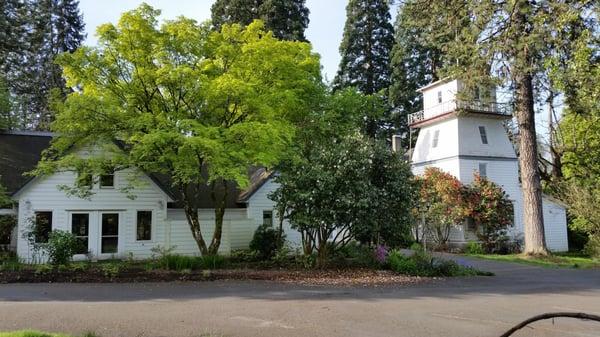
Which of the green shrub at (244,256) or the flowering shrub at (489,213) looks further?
the flowering shrub at (489,213)

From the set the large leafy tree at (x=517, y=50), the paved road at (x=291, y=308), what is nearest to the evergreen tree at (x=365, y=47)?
the large leafy tree at (x=517, y=50)

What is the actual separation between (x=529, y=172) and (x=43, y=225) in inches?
872

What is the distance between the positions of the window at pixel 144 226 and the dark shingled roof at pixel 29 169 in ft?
4.67

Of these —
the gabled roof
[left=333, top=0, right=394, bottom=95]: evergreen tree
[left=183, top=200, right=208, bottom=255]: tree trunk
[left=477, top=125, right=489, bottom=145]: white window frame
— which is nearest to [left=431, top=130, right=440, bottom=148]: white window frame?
[left=477, top=125, right=489, bottom=145]: white window frame

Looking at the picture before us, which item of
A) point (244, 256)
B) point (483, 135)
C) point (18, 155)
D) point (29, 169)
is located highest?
point (483, 135)

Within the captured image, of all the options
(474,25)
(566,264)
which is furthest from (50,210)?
(566,264)

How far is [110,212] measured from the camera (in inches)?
787

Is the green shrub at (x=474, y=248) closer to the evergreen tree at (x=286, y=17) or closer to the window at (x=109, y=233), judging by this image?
the window at (x=109, y=233)

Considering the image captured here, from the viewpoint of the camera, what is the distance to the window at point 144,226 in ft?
67.2

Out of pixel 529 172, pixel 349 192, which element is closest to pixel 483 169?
pixel 529 172

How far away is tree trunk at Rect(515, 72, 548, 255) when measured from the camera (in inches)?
880

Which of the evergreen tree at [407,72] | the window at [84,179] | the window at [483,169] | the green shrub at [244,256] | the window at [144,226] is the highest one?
the evergreen tree at [407,72]

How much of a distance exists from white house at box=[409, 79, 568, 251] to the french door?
60.4ft

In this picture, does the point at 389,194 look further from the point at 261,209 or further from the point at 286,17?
the point at 286,17
